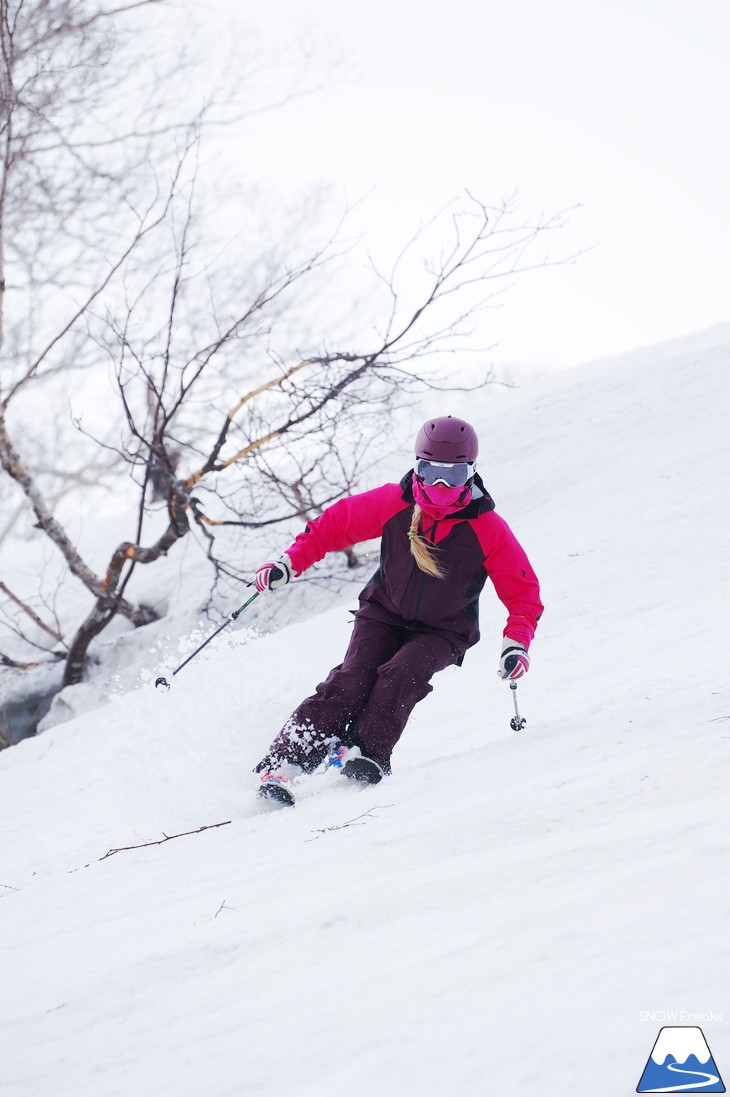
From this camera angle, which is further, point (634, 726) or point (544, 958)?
point (634, 726)

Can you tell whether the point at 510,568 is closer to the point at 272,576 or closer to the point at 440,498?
the point at 440,498

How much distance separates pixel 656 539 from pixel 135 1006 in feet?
15.4

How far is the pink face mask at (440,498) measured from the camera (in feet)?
10.5

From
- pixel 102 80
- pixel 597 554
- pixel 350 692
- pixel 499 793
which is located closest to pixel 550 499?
pixel 597 554

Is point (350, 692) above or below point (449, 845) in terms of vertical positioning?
above

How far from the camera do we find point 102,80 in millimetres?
7961

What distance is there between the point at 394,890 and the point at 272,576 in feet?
5.34

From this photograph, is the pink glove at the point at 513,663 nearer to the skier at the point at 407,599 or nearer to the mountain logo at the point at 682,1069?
the skier at the point at 407,599

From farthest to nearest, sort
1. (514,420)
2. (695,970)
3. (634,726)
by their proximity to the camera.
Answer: (514,420) < (634,726) < (695,970)

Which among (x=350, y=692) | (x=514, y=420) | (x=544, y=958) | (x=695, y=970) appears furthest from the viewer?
(x=514, y=420)

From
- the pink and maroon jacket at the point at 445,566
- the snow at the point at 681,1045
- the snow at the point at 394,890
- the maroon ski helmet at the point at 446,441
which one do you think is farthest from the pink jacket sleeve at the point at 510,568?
the snow at the point at 681,1045

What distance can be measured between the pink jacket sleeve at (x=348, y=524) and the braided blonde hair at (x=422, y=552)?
114 mm

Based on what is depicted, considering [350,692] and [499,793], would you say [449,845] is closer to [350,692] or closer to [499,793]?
[499,793]

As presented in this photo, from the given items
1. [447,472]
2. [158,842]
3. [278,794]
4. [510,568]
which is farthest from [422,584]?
[158,842]
